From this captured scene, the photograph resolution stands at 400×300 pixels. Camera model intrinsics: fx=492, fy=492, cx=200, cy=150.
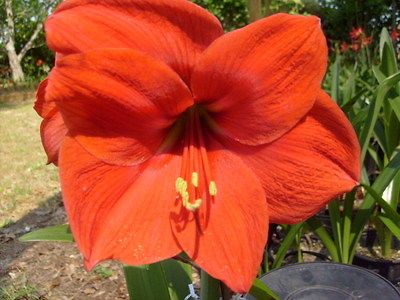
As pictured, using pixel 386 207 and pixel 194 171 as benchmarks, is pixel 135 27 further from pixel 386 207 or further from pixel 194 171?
pixel 386 207

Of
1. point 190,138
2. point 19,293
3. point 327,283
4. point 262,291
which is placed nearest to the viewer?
point 190,138

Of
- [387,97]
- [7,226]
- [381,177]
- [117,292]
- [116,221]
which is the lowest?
[7,226]

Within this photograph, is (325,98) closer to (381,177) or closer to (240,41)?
(240,41)

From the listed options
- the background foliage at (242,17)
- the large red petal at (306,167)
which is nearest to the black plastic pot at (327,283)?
the large red petal at (306,167)

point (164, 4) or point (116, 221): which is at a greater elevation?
point (164, 4)

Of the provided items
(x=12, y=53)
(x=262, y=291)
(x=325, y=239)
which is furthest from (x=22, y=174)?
(x=12, y=53)

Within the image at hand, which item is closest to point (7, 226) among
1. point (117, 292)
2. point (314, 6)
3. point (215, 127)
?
point (117, 292)
